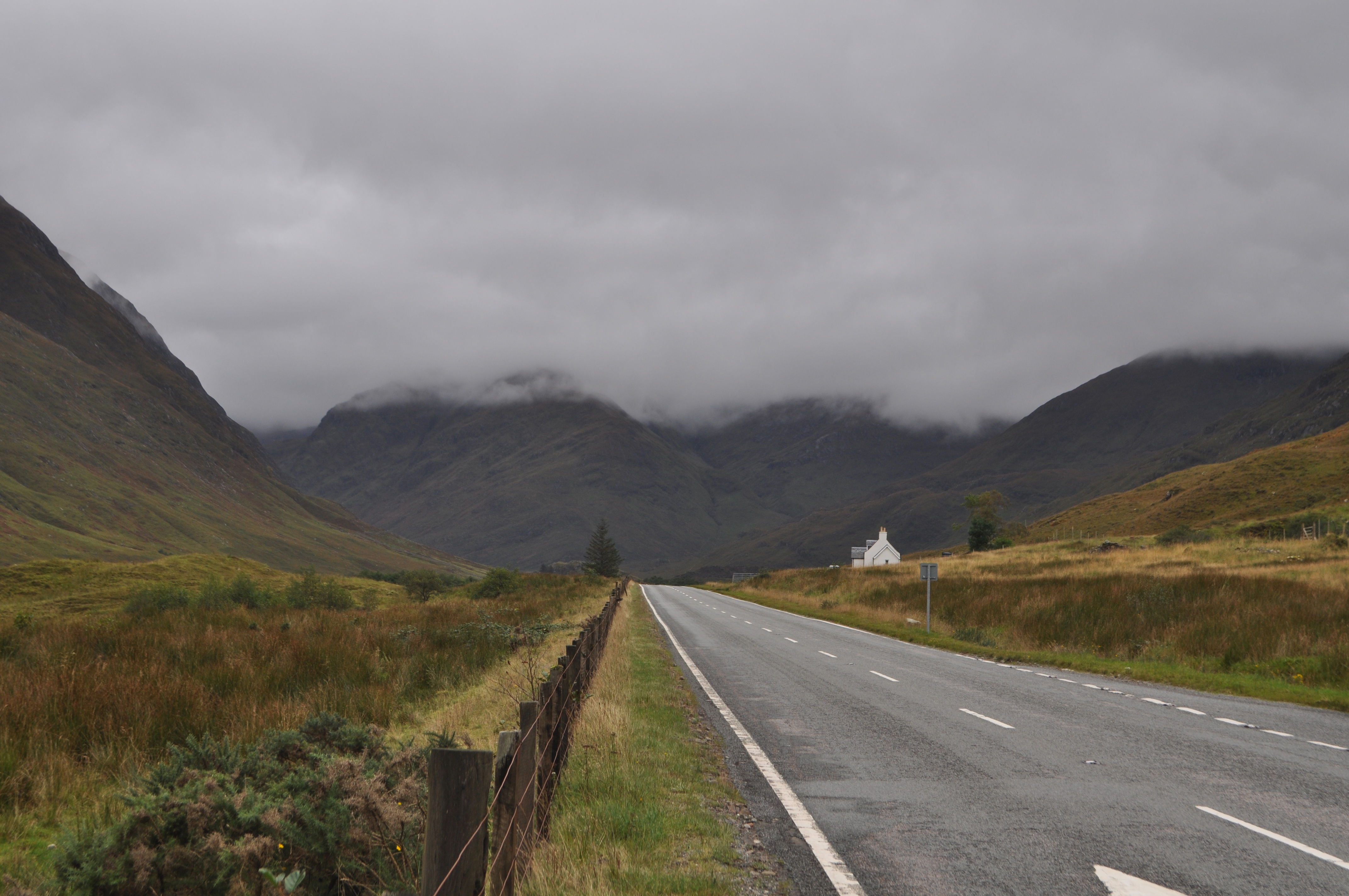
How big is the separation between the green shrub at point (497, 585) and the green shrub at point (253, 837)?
39886 millimetres

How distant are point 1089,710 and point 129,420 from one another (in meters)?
206

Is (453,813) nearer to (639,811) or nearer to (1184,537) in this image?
(639,811)

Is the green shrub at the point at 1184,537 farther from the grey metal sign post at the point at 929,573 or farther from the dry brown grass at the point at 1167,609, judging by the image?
the grey metal sign post at the point at 929,573

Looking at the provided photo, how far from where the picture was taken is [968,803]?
665cm

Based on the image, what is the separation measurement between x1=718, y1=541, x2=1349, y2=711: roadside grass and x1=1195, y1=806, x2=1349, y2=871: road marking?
8.23 meters

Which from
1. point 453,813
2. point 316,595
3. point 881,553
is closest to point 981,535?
point 881,553

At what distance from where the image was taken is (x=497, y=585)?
48312mm

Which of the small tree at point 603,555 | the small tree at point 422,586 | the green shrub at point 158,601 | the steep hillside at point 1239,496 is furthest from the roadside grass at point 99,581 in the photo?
the steep hillside at point 1239,496

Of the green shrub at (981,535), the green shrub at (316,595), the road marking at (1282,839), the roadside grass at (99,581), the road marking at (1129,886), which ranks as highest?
the green shrub at (981,535)

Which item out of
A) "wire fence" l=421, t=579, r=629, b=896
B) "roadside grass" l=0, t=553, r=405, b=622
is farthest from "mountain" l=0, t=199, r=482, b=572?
"wire fence" l=421, t=579, r=629, b=896

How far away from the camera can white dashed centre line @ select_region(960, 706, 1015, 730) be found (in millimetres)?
10117

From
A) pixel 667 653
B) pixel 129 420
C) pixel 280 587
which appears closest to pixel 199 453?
pixel 129 420

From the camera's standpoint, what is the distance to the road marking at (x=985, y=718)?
10.1m

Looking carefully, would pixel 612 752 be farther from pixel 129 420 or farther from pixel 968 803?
pixel 129 420
